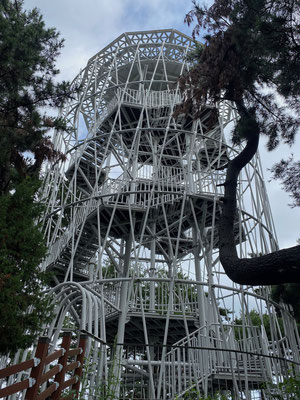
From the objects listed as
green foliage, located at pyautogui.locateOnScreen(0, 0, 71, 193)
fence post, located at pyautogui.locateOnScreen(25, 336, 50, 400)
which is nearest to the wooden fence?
fence post, located at pyautogui.locateOnScreen(25, 336, 50, 400)

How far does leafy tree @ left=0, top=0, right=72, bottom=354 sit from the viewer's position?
6008mm

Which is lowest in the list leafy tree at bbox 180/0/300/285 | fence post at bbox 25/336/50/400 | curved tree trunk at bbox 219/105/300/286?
fence post at bbox 25/336/50/400

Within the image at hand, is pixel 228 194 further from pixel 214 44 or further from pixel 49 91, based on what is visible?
pixel 49 91

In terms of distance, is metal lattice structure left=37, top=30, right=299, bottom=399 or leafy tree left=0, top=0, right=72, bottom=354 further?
metal lattice structure left=37, top=30, right=299, bottom=399

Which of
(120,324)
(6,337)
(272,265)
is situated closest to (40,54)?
(6,337)

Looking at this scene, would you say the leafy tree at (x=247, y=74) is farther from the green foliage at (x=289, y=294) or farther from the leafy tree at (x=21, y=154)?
the leafy tree at (x=21, y=154)

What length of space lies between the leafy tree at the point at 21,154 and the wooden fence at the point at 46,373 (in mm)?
1251

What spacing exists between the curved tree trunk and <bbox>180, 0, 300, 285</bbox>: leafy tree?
0.02 metres

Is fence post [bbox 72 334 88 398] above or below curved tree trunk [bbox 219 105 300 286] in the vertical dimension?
below

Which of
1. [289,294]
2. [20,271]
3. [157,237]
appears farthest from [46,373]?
[157,237]

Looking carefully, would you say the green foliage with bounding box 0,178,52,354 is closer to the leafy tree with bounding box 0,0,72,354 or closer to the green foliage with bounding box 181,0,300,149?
the leafy tree with bounding box 0,0,72,354

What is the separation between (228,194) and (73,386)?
161 inches

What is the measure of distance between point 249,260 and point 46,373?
10.8ft

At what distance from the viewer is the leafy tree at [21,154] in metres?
6.01
